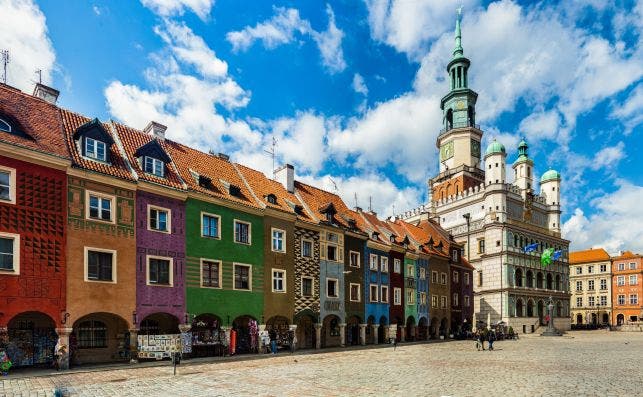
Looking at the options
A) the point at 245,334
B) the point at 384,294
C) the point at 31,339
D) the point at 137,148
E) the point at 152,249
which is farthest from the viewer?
the point at 384,294

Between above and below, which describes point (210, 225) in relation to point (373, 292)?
above

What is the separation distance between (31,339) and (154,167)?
1154cm

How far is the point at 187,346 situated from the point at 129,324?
4.06 metres

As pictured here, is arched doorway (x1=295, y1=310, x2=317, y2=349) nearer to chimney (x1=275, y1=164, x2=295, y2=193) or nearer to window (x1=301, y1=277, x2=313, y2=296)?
window (x1=301, y1=277, x2=313, y2=296)

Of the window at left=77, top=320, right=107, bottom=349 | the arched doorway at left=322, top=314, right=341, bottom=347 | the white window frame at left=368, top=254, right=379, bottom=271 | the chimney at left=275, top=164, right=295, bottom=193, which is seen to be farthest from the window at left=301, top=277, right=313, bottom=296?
the window at left=77, top=320, right=107, bottom=349

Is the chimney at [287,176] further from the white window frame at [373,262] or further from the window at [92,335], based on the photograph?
the window at [92,335]

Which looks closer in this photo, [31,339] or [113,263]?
[31,339]

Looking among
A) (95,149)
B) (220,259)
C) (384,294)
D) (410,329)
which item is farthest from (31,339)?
(410,329)

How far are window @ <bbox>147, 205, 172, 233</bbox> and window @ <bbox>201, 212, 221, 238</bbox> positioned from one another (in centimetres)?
250

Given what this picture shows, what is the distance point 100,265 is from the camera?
2495 cm

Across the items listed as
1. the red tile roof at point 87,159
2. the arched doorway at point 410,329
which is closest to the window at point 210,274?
the red tile roof at point 87,159

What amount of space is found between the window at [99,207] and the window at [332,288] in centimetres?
1932

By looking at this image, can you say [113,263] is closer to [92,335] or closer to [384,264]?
[92,335]

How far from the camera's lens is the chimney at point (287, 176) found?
4162cm
